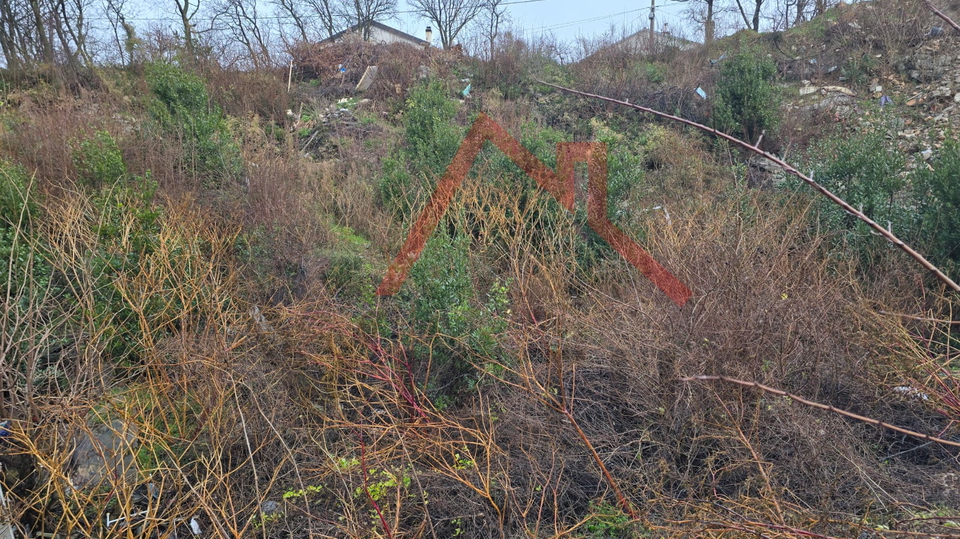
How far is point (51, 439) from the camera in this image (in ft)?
11.0

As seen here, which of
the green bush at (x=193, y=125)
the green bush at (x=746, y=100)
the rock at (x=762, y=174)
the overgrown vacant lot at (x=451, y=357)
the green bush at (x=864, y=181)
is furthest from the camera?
the green bush at (x=746, y=100)

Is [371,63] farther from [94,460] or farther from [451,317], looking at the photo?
[94,460]

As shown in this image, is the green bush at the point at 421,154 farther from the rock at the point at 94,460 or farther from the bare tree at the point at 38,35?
the bare tree at the point at 38,35

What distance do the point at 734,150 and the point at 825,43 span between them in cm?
495

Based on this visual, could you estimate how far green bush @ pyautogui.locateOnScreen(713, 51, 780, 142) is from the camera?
31.9 ft

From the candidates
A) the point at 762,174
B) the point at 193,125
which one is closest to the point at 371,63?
the point at 193,125

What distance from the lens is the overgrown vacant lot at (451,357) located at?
3.23m

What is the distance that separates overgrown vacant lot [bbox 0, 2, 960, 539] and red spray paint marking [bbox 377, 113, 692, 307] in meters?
0.13

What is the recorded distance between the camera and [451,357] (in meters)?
4.39

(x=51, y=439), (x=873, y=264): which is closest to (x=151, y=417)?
(x=51, y=439)

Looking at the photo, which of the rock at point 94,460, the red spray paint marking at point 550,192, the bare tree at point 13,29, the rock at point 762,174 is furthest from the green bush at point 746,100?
the bare tree at point 13,29

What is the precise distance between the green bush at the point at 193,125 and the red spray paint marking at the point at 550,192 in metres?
2.84

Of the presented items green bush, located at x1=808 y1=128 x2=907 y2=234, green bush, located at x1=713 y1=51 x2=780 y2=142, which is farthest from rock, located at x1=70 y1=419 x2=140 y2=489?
green bush, located at x1=713 y1=51 x2=780 y2=142

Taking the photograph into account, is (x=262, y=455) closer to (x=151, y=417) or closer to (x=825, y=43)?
(x=151, y=417)
